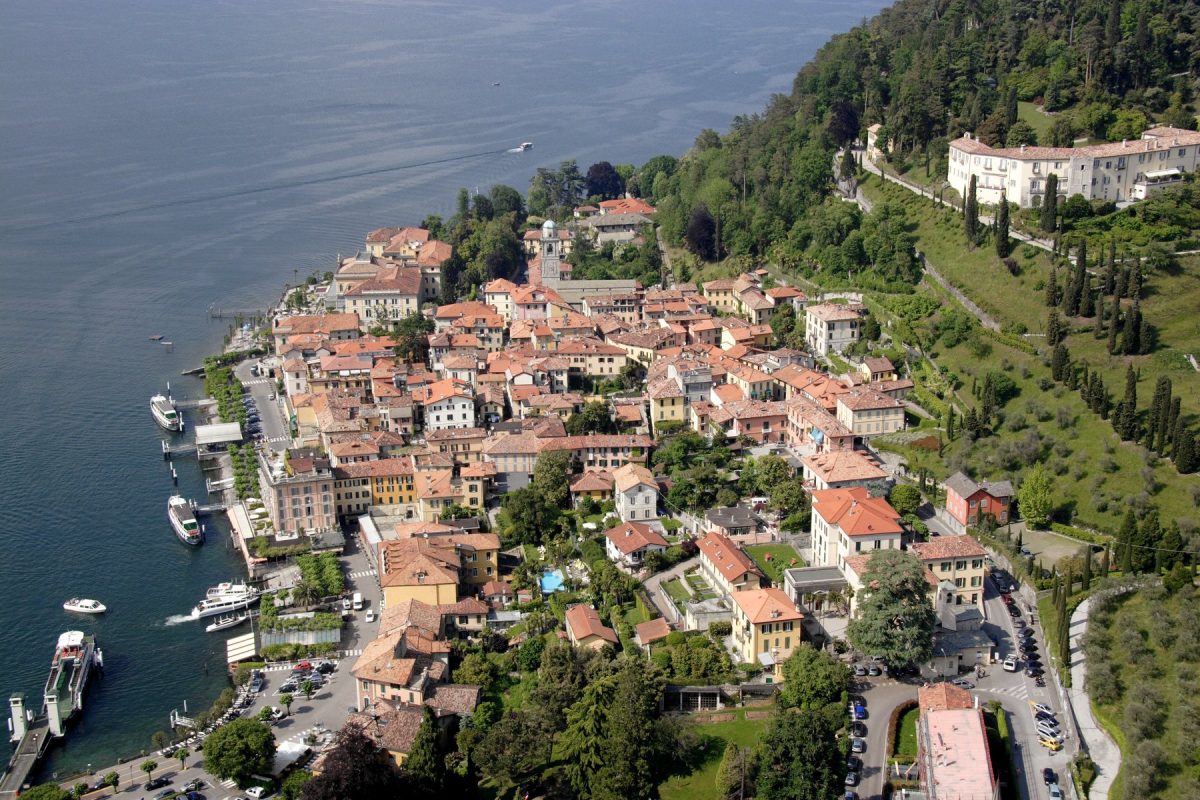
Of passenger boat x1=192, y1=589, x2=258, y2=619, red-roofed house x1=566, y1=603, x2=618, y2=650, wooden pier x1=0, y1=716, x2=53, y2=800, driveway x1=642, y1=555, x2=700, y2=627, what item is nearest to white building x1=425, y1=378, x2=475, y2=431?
passenger boat x1=192, y1=589, x2=258, y2=619

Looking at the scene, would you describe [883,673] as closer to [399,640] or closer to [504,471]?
[399,640]

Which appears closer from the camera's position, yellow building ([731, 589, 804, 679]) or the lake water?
yellow building ([731, 589, 804, 679])

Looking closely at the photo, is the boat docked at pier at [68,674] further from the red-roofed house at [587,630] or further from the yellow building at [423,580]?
the red-roofed house at [587,630]

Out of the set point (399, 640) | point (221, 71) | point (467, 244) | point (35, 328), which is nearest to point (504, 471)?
point (399, 640)

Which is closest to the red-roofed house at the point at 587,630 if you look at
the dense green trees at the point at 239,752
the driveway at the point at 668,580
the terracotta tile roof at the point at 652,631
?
the terracotta tile roof at the point at 652,631

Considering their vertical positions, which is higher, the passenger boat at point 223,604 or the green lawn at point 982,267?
the green lawn at point 982,267

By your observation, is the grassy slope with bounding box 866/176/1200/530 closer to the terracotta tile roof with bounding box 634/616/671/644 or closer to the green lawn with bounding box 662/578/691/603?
the green lawn with bounding box 662/578/691/603
